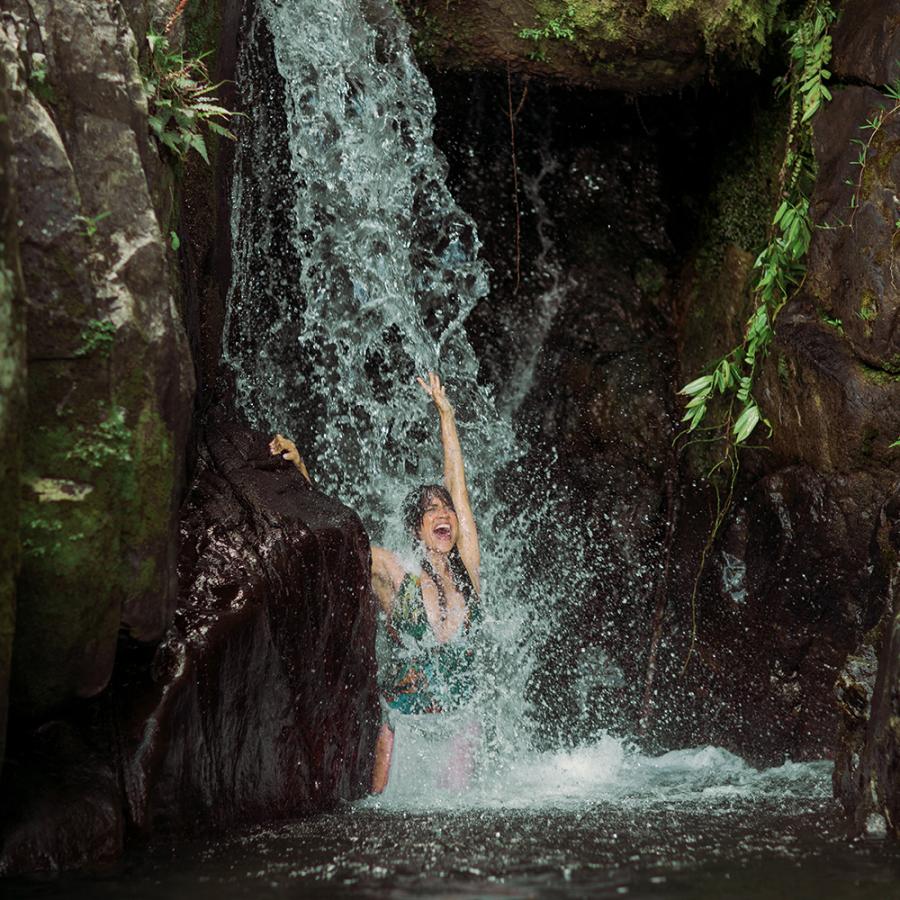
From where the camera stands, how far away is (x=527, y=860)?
3826 mm

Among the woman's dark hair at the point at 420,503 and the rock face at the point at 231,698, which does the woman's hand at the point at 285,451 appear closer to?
the rock face at the point at 231,698

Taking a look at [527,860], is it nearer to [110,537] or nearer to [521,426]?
[110,537]

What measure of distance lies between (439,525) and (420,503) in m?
0.18

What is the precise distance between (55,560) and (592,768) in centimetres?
389

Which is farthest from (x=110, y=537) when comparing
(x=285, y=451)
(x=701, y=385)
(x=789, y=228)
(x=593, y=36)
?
(x=593, y=36)

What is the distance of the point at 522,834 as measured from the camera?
4.34 meters

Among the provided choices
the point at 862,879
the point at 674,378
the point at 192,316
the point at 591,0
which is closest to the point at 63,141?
the point at 192,316

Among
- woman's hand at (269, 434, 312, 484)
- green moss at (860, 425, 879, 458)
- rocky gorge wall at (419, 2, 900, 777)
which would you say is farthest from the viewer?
rocky gorge wall at (419, 2, 900, 777)

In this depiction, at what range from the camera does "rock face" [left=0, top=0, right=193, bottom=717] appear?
3.75 metres

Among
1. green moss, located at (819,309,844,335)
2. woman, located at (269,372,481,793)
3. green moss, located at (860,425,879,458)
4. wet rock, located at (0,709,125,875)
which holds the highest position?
green moss, located at (819,309,844,335)

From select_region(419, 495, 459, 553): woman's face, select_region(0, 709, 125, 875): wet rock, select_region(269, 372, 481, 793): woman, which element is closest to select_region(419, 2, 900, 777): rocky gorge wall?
select_region(269, 372, 481, 793): woman

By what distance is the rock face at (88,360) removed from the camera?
3754mm

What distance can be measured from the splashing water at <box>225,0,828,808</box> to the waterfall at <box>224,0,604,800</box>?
0.01 meters

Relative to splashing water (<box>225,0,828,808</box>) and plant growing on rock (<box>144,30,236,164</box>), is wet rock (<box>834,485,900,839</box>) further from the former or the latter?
plant growing on rock (<box>144,30,236,164</box>)
